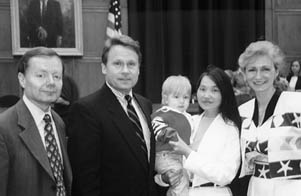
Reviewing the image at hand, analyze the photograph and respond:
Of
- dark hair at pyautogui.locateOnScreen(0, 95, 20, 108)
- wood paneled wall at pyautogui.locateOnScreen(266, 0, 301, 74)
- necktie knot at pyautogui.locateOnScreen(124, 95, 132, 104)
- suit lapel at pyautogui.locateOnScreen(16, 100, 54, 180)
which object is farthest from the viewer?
wood paneled wall at pyautogui.locateOnScreen(266, 0, 301, 74)

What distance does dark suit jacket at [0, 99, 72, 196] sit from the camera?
8.51 feet

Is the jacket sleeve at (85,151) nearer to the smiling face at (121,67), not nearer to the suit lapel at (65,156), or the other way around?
the suit lapel at (65,156)

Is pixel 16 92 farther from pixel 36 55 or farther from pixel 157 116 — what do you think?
pixel 36 55

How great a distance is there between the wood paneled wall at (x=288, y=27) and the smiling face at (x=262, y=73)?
8002mm

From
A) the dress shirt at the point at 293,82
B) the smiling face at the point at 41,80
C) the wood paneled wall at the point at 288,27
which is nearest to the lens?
the smiling face at the point at 41,80

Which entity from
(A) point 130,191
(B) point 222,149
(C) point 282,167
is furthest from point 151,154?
(C) point 282,167

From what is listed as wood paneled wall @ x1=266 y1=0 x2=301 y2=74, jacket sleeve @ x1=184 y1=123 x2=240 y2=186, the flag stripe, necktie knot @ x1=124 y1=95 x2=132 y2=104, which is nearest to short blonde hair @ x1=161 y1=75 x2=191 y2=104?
jacket sleeve @ x1=184 y1=123 x2=240 y2=186

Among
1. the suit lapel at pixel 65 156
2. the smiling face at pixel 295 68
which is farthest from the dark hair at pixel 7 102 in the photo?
the smiling face at pixel 295 68

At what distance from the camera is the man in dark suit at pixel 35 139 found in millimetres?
2617

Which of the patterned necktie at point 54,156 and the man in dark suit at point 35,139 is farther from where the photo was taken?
the patterned necktie at point 54,156

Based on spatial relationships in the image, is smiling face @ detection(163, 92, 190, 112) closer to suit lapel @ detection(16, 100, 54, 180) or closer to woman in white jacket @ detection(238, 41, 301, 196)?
woman in white jacket @ detection(238, 41, 301, 196)

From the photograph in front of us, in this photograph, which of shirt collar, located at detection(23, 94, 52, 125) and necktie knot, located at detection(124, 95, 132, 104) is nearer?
shirt collar, located at detection(23, 94, 52, 125)

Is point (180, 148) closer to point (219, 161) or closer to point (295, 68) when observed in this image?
point (219, 161)

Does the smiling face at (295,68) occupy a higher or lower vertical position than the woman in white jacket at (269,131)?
higher
